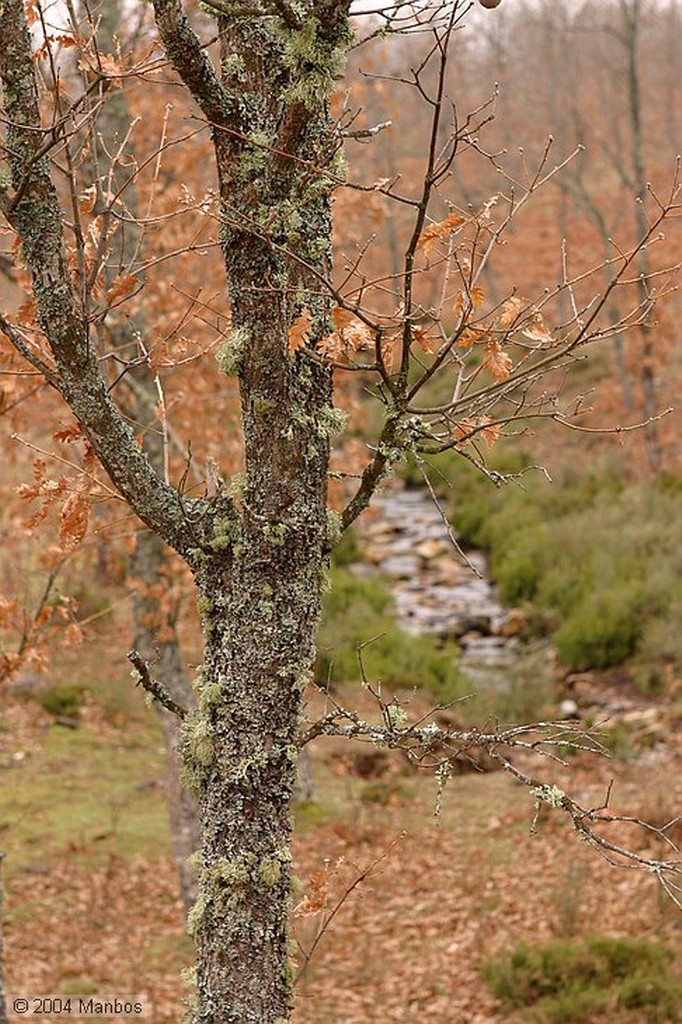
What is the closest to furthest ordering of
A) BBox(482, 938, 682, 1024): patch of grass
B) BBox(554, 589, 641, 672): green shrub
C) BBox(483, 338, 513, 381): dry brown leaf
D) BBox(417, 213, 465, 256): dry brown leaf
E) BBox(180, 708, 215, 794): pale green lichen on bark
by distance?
1. BBox(417, 213, 465, 256): dry brown leaf
2. BBox(483, 338, 513, 381): dry brown leaf
3. BBox(180, 708, 215, 794): pale green lichen on bark
4. BBox(482, 938, 682, 1024): patch of grass
5. BBox(554, 589, 641, 672): green shrub

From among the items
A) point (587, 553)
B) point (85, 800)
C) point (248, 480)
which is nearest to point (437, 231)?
point (248, 480)

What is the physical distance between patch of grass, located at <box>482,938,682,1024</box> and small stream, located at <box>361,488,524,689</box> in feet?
17.5

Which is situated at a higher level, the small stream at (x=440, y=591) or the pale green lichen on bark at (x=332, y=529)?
the small stream at (x=440, y=591)

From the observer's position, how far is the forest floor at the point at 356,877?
6.96m

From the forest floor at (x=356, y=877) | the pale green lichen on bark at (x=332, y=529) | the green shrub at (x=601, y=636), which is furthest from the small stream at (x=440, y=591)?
the pale green lichen on bark at (x=332, y=529)

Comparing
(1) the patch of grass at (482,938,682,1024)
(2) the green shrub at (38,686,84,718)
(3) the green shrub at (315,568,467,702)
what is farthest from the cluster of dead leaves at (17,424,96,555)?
(2) the green shrub at (38,686,84,718)

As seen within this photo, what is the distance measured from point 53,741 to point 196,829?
4.87 metres

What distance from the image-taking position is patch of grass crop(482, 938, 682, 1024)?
616 centimetres

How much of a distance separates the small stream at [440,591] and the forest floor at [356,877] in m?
2.67

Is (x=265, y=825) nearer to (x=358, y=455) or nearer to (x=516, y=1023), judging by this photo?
(x=516, y=1023)

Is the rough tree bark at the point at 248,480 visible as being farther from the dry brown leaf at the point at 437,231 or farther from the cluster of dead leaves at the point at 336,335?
the dry brown leaf at the point at 437,231

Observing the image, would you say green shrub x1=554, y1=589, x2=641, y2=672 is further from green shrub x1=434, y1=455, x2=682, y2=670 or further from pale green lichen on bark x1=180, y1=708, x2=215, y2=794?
pale green lichen on bark x1=180, y1=708, x2=215, y2=794

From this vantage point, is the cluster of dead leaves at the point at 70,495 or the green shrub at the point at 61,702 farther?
the green shrub at the point at 61,702

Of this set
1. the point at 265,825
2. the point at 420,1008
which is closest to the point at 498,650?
the point at 420,1008
